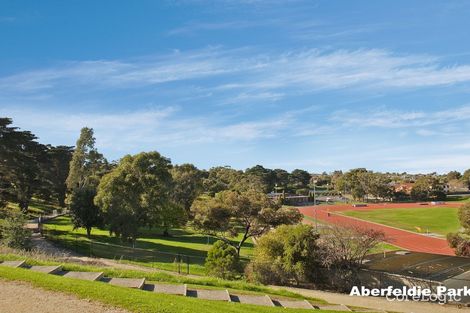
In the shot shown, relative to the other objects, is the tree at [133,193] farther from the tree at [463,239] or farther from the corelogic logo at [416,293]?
the tree at [463,239]

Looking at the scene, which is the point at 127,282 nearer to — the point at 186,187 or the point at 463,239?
the point at 463,239

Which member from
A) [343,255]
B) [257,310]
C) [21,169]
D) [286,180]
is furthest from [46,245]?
[286,180]

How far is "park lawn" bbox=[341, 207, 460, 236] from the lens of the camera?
63.7 metres

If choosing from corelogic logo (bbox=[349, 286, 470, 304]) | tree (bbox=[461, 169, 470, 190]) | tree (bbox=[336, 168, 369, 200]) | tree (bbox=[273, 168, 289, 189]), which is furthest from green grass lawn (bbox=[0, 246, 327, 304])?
tree (bbox=[461, 169, 470, 190])

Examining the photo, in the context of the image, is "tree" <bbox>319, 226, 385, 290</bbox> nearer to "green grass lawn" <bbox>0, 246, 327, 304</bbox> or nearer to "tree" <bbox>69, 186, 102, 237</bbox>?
"green grass lawn" <bbox>0, 246, 327, 304</bbox>

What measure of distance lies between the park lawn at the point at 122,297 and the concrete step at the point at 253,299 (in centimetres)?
205

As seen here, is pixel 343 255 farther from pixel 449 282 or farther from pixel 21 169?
pixel 21 169

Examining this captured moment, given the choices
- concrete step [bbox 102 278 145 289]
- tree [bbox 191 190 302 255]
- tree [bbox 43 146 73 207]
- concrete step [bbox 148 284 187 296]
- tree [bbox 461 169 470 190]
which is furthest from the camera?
tree [bbox 461 169 470 190]

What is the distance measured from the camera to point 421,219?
7369 cm

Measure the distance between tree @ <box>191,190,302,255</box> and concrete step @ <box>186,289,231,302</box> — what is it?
62.7ft

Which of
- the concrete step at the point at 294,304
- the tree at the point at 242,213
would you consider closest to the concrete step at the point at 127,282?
the concrete step at the point at 294,304

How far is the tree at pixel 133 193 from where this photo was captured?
36094 mm

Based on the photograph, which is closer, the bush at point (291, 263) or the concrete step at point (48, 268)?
the concrete step at point (48, 268)

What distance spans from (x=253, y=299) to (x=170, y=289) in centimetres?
302
